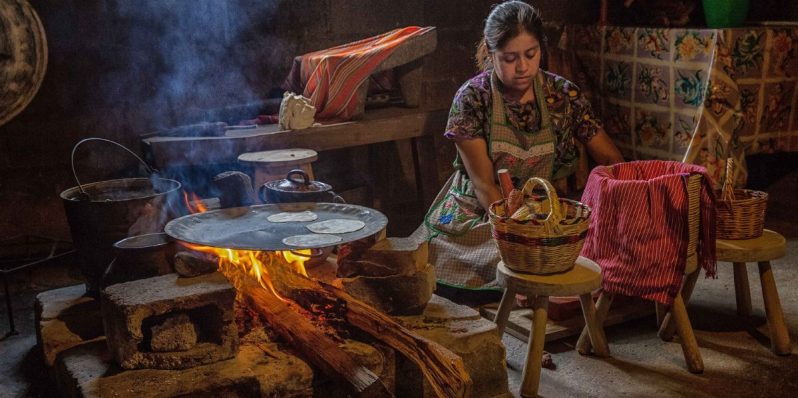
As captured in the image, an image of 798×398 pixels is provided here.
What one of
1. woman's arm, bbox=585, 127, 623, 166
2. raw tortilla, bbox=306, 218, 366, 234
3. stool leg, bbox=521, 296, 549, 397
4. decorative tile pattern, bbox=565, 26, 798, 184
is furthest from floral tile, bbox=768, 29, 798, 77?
raw tortilla, bbox=306, 218, 366, 234

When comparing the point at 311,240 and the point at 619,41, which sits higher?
the point at 619,41

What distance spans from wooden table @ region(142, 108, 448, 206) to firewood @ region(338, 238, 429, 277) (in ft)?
5.19

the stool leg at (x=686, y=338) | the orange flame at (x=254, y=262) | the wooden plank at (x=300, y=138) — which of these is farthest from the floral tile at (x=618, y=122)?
the orange flame at (x=254, y=262)

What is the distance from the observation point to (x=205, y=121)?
17.0ft

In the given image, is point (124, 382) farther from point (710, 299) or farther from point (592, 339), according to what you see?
point (710, 299)

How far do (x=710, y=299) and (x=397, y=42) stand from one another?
224 cm

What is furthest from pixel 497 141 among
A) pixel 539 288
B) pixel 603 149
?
pixel 539 288

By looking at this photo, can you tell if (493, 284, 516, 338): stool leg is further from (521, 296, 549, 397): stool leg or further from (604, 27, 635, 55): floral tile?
(604, 27, 635, 55): floral tile

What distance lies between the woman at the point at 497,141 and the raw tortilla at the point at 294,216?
1.02m

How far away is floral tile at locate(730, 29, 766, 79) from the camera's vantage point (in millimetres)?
5238

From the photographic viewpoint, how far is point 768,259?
3516mm

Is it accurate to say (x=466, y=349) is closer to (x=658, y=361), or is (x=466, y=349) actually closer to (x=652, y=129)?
(x=658, y=361)

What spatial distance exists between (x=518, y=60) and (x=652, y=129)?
219cm

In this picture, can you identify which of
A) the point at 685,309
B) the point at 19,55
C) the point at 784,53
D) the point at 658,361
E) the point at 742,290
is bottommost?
the point at 658,361
